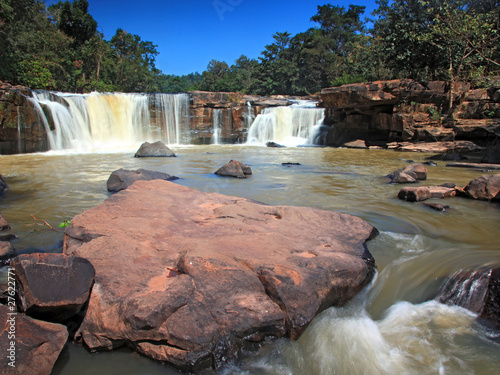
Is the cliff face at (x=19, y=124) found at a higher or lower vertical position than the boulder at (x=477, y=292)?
higher

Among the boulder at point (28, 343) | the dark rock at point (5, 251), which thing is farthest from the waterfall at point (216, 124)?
the boulder at point (28, 343)

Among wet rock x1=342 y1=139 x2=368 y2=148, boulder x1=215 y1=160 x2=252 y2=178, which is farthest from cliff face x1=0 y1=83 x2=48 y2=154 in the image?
wet rock x1=342 y1=139 x2=368 y2=148

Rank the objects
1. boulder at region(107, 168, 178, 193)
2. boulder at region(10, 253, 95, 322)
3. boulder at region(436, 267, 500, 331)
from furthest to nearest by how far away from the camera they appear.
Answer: boulder at region(107, 168, 178, 193)
boulder at region(436, 267, 500, 331)
boulder at region(10, 253, 95, 322)

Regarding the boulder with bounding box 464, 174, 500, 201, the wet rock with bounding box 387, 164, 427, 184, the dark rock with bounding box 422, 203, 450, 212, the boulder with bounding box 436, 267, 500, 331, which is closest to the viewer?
the boulder with bounding box 436, 267, 500, 331

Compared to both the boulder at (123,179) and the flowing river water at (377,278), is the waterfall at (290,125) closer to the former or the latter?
the flowing river water at (377,278)

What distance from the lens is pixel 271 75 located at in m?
39.9

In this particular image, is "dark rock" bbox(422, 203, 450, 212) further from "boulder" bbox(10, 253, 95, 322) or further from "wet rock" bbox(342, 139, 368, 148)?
"wet rock" bbox(342, 139, 368, 148)

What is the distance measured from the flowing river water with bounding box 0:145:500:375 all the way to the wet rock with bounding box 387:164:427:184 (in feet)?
1.09

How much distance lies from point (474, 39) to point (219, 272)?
19.5m

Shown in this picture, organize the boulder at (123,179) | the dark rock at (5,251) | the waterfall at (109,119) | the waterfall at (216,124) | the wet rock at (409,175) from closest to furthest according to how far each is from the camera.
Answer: the dark rock at (5,251)
the boulder at (123,179)
the wet rock at (409,175)
the waterfall at (109,119)
the waterfall at (216,124)

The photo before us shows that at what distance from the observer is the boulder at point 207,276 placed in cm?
214

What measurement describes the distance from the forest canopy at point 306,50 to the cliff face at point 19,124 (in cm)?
842

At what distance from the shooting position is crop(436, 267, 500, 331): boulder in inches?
102

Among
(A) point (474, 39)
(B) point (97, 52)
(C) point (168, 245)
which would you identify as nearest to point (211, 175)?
(C) point (168, 245)
